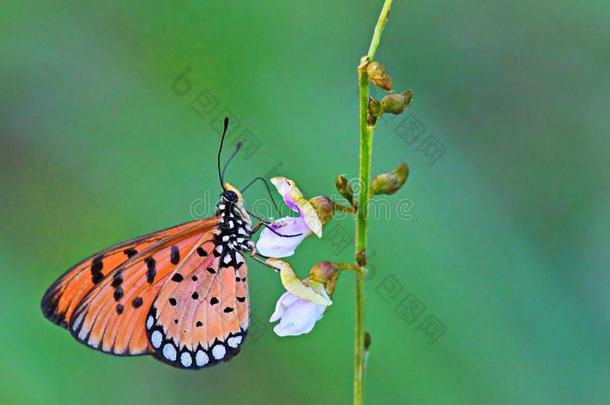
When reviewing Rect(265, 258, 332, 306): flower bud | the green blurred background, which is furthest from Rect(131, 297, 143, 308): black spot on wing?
the green blurred background

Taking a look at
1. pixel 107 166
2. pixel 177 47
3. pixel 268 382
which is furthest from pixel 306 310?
pixel 177 47

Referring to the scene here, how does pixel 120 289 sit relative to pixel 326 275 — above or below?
above

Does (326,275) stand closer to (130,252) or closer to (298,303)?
(298,303)

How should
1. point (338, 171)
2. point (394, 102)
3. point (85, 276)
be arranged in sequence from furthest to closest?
1. point (338, 171)
2. point (85, 276)
3. point (394, 102)

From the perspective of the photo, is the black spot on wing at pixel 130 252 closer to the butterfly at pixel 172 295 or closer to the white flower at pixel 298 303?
the butterfly at pixel 172 295

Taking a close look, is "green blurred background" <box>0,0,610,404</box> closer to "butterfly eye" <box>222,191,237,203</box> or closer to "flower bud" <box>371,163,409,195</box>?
"butterfly eye" <box>222,191,237,203</box>

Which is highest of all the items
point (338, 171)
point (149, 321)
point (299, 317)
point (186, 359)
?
point (338, 171)

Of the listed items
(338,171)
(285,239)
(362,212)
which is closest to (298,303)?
(285,239)
